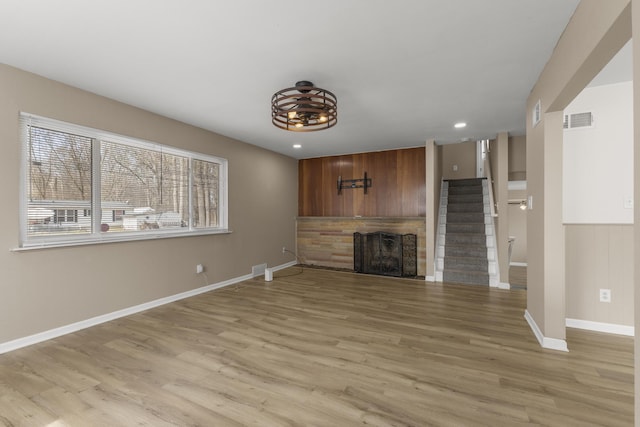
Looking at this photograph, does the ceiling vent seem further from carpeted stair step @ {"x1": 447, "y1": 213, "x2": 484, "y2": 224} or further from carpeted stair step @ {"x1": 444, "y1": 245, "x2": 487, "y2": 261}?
carpeted stair step @ {"x1": 447, "y1": 213, "x2": 484, "y2": 224}

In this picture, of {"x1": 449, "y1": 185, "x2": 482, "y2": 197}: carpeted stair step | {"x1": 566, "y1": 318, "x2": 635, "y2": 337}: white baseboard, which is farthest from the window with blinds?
{"x1": 449, "y1": 185, "x2": 482, "y2": 197}: carpeted stair step

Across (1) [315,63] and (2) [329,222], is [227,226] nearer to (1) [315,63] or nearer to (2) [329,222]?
(2) [329,222]

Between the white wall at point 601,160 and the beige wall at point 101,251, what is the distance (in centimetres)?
452

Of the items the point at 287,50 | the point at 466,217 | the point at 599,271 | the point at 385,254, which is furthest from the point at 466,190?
the point at 287,50

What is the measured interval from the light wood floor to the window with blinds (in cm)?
109

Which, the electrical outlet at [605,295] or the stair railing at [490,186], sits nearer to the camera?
the electrical outlet at [605,295]

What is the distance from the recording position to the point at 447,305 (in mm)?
3678

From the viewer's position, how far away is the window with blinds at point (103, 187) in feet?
8.96

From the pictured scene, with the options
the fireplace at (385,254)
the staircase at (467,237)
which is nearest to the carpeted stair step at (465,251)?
the staircase at (467,237)

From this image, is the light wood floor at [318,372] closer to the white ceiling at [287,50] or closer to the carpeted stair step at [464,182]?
the white ceiling at [287,50]

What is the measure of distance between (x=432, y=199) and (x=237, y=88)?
12.1 feet

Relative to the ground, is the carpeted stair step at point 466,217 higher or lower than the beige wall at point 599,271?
higher

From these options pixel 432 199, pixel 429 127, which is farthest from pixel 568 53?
pixel 432 199

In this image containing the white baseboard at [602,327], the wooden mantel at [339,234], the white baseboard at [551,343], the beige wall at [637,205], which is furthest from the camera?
the wooden mantel at [339,234]
